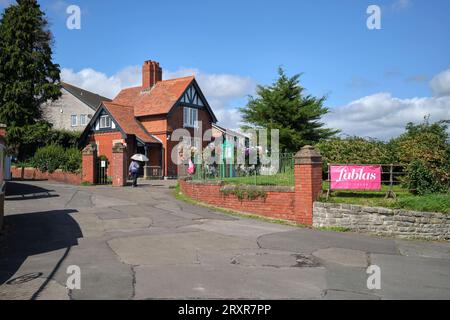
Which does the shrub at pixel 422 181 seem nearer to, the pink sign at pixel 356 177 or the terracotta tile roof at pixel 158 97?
the pink sign at pixel 356 177

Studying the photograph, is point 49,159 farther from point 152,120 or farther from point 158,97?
point 158,97

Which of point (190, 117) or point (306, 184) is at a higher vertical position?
point (190, 117)

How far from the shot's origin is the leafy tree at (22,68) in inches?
1216

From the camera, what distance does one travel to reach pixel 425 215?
10.6m

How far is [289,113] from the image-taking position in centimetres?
2831

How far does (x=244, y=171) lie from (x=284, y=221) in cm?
459

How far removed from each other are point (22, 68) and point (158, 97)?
1069 cm

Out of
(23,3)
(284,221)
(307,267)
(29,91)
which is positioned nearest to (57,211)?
(284,221)

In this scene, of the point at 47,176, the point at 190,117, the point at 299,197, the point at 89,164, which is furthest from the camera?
the point at 190,117

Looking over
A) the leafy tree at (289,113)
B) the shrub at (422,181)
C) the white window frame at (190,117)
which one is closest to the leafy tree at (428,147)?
the shrub at (422,181)

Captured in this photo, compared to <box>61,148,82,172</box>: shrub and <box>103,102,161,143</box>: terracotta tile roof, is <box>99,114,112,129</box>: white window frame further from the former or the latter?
<box>61,148,82,172</box>: shrub

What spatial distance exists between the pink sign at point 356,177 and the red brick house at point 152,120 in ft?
65.6

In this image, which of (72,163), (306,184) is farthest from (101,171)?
(306,184)

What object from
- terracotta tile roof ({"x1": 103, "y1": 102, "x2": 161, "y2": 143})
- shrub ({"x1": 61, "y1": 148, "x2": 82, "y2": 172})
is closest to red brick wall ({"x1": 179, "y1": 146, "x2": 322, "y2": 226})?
shrub ({"x1": 61, "y1": 148, "x2": 82, "y2": 172})
